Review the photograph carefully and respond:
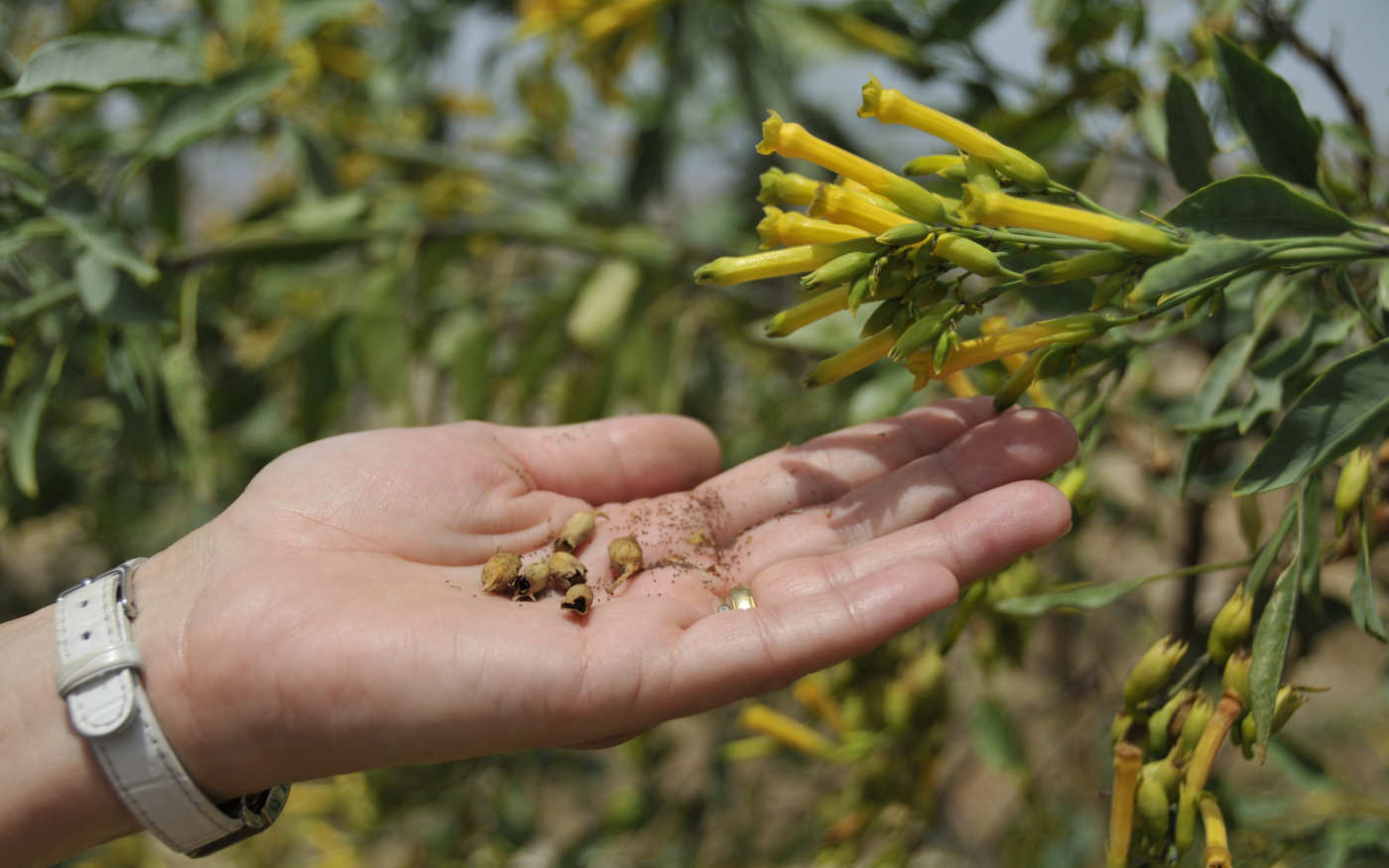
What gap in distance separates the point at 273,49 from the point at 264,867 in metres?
2.53

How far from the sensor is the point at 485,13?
9.32 feet

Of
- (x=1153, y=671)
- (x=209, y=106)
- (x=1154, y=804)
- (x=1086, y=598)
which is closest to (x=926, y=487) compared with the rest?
(x=1086, y=598)

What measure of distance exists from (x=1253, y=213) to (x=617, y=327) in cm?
138

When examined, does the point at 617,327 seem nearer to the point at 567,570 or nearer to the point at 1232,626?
the point at 567,570

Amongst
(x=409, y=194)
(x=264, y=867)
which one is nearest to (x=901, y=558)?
(x=409, y=194)

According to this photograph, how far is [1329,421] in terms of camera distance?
2.74ft

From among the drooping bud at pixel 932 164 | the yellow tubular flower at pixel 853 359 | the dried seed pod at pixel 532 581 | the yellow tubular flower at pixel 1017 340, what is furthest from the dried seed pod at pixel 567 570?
the drooping bud at pixel 932 164

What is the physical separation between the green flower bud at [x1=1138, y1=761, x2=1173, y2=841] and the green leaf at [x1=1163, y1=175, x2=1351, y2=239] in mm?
608

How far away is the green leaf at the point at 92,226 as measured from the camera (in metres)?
1.32

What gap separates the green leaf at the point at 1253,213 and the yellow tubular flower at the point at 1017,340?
0.42 feet

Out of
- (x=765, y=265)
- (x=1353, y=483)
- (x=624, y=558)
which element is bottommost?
(x=624, y=558)

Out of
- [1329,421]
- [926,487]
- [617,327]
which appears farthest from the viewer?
[617,327]

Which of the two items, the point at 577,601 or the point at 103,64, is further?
the point at 103,64

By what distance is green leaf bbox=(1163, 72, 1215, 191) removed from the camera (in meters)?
1.10
